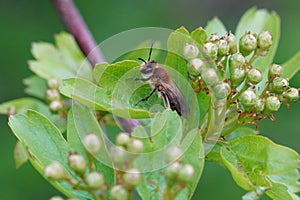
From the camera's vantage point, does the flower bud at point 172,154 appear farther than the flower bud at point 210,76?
No

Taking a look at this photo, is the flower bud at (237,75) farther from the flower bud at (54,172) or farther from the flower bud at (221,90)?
the flower bud at (54,172)

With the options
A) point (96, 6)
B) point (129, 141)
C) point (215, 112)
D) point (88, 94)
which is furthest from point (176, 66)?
point (96, 6)

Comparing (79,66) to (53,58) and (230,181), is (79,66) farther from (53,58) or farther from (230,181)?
(230,181)

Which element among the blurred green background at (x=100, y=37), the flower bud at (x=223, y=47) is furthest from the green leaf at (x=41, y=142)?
the blurred green background at (x=100, y=37)

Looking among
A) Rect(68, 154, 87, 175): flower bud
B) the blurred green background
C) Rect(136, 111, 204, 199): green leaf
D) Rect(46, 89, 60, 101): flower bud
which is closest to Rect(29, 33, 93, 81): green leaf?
Rect(46, 89, 60, 101): flower bud

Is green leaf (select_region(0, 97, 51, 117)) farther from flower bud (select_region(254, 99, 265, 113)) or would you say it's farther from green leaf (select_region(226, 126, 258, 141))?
flower bud (select_region(254, 99, 265, 113))

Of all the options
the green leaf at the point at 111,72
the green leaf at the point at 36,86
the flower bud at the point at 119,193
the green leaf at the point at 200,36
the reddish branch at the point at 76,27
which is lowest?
the flower bud at the point at 119,193

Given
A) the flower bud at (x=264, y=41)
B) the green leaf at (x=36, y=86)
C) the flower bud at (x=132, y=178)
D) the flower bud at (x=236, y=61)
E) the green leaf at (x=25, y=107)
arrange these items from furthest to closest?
the green leaf at (x=36, y=86) < the green leaf at (x=25, y=107) < the flower bud at (x=264, y=41) < the flower bud at (x=236, y=61) < the flower bud at (x=132, y=178)

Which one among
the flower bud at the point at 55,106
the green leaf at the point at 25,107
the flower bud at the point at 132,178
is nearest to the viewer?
the flower bud at the point at 132,178

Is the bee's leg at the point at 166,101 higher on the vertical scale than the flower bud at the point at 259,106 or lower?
higher
